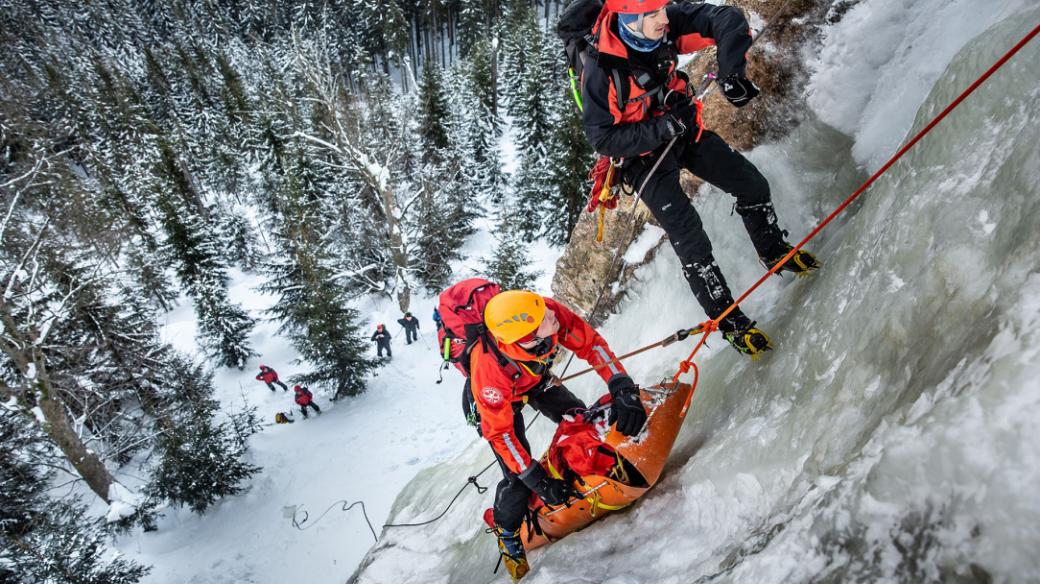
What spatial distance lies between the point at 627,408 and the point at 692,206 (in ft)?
5.02

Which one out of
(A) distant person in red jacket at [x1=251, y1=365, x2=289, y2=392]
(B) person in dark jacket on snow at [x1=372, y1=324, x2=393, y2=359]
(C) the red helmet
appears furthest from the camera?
(B) person in dark jacket on snow at [x1=372, y1=324, x2=393, y2=359]

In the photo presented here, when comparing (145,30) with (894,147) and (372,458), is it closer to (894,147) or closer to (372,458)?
(372,458)

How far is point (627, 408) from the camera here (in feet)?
12.2

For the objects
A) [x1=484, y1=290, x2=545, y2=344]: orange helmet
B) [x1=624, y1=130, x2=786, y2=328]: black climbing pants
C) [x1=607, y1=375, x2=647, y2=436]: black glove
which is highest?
[x1=624, y1=130, x2=786, y2=328]: black climbing pants

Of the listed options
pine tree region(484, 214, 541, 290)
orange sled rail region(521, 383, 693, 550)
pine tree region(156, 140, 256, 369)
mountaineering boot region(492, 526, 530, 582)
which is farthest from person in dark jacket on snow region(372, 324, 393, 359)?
orange sled rail region(521, 383, 693, 550)

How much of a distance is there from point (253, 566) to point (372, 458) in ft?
11.1

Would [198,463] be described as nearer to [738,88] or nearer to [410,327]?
[410,327]

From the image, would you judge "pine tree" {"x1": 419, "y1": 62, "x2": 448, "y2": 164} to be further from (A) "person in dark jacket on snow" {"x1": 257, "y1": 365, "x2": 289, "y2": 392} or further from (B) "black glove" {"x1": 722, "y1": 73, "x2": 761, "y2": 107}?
(B) "black glove" {"x1": 722, "y1": 73, "x2": 761, "y2": 107}

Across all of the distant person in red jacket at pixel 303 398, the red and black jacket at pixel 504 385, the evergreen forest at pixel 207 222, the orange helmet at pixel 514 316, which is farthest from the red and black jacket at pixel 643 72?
the distant person in red jacket at pixel 303 398

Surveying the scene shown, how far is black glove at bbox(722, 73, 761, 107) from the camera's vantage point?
10.4 feet

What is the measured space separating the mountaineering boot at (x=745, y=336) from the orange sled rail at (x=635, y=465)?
0.53 metres

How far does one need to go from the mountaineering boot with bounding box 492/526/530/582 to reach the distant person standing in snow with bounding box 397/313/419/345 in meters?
14.2

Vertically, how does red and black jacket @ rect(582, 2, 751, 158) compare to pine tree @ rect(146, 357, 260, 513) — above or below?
above

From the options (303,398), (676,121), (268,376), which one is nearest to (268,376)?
(268,376)
